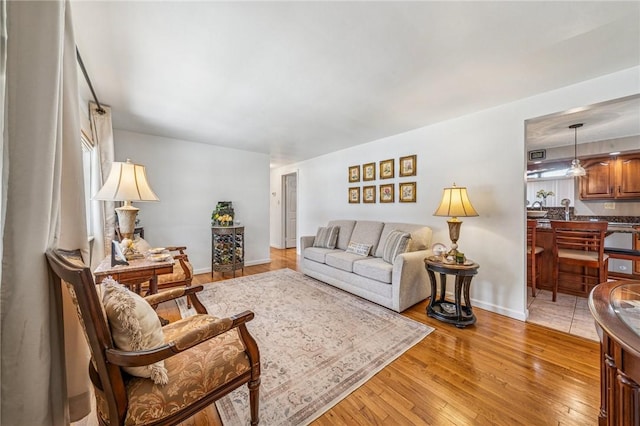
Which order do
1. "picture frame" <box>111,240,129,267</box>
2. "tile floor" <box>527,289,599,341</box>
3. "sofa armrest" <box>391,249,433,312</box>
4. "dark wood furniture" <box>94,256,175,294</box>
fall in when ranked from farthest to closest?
"sofa armrest" <box>391,249,433,312</box> < "tile floor" <box>527,289,599,341</box> < "picture frame" <box>111,240,129,267</box> < "dark wood furniture" <box>94,256,175,294</box>

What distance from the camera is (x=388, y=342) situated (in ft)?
6.88

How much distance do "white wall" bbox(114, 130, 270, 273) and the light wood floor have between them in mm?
3278

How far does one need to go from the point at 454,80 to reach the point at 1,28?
2.71 metres

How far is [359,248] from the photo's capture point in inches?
142

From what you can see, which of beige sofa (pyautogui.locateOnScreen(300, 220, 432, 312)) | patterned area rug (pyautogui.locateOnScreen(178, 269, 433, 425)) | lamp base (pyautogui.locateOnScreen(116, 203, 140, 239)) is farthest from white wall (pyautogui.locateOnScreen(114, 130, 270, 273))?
lamp base (pyautogui.locateOnScreen(116, 203, 140, 239))

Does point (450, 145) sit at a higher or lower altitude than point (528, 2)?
lower

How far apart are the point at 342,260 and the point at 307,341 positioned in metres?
1.36

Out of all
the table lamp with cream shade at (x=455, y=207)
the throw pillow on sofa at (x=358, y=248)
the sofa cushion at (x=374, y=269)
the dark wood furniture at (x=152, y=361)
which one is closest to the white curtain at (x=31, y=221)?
the dark wood furniture at (x=152, y=361)

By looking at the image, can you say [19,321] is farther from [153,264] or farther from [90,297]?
[153,264]

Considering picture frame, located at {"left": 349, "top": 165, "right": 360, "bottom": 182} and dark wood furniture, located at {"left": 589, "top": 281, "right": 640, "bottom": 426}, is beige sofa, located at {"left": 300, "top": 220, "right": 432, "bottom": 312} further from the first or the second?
dark wood furniture, located at {"left": 589, "top": 281, "right": 640, "bottom": 426}

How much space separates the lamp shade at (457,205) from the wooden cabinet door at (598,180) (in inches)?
142

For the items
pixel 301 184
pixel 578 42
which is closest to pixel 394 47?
pixel 578 42

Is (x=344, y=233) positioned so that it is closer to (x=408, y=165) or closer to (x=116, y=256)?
(x=408, y=165)

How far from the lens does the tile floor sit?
2.33 meters
